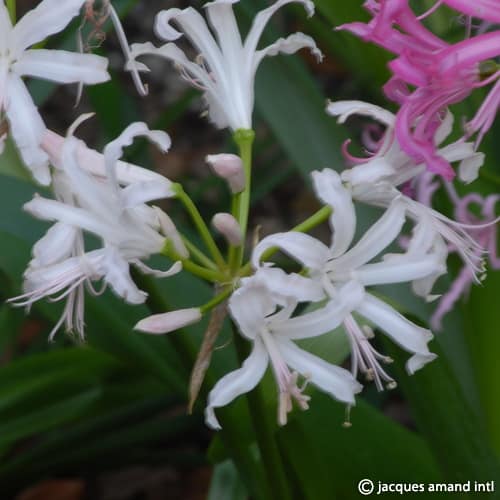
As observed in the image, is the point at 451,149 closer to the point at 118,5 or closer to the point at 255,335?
the point at 255,335

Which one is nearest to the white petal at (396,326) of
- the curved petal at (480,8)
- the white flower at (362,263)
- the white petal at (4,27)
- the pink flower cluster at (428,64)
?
the white flower at (362,263)

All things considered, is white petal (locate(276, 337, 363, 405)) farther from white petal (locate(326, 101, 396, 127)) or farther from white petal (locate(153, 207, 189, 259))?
white petal (locate(326, 101, 396, 127))

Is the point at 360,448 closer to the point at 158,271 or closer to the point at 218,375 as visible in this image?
the point at 218,375

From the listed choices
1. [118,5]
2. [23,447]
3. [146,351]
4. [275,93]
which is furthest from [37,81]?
[23,447]

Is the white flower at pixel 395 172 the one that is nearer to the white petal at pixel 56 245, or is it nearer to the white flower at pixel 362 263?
the white flower at pixel 362 263

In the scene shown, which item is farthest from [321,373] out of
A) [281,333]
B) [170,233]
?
[170,233]
